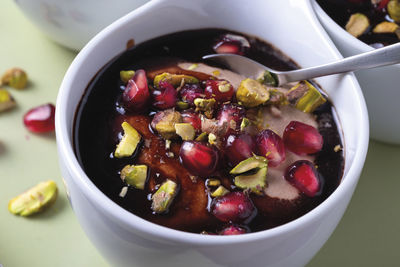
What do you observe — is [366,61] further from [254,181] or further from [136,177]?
[136,177]

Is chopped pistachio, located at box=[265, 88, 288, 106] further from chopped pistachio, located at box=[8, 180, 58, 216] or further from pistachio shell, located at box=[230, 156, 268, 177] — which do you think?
chopped pistachio, located at box=[8, 180, 58, 216]

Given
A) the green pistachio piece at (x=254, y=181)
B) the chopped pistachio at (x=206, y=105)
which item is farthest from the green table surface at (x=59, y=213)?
the chopped pistachio at (x=206, y=105)

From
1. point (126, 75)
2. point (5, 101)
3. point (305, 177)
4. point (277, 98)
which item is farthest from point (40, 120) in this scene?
point (305, 177)

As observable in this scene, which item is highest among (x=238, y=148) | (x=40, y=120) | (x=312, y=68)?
(x=312, y=68)

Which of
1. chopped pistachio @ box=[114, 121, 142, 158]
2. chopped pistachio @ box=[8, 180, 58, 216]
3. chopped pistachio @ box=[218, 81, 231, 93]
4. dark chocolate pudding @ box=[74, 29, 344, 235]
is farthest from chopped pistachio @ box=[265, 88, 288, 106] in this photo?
chopped pistachio @ box=[8, 180, 58, 216]

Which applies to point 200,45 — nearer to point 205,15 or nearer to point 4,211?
point 205,15

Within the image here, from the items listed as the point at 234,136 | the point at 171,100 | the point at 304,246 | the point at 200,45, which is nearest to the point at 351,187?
the point at 304,246

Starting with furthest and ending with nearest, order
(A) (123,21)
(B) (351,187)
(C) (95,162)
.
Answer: (A) (123,21)
(C) (95,162)
(B) (351,187)
